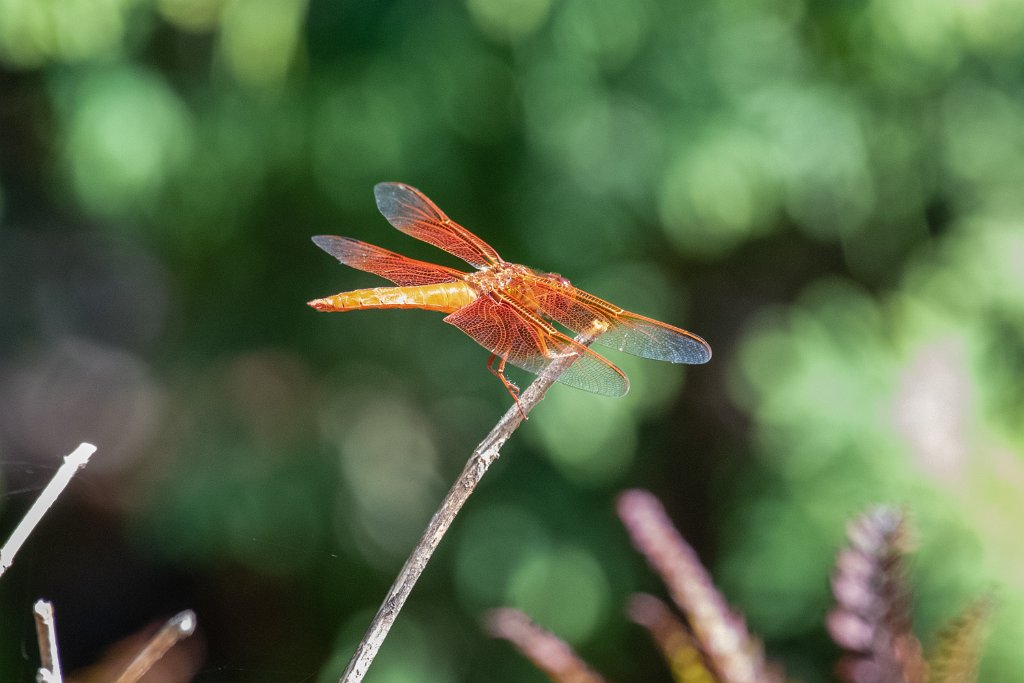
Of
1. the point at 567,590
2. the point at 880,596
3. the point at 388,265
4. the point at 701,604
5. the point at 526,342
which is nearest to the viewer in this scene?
the point at 880,596

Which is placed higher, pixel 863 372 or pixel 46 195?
pixel 863 372

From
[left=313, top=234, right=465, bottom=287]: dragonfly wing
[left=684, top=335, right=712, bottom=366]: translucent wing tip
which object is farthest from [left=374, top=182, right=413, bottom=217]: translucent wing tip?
[left=684, top=335, right=712, bottom=366]: translucent wing tip

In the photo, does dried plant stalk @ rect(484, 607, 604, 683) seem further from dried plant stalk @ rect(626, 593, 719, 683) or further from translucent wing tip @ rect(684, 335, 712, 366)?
translucent wing tip @ rect(684, 335, 712, 366)

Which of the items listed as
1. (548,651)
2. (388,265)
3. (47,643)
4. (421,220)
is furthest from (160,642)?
(421,220)

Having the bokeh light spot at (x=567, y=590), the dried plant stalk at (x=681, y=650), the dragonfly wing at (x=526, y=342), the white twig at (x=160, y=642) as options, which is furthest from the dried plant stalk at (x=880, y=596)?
the bokeh light spot at (x=567, y=590)

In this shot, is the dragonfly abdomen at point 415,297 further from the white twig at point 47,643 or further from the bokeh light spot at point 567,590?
the bokeh light spot at point 567,590

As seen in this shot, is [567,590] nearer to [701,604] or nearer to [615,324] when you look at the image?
[615,324]

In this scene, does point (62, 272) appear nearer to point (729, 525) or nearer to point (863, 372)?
point (729, 525)

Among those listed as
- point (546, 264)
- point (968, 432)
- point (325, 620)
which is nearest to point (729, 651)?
point (968, 432)
